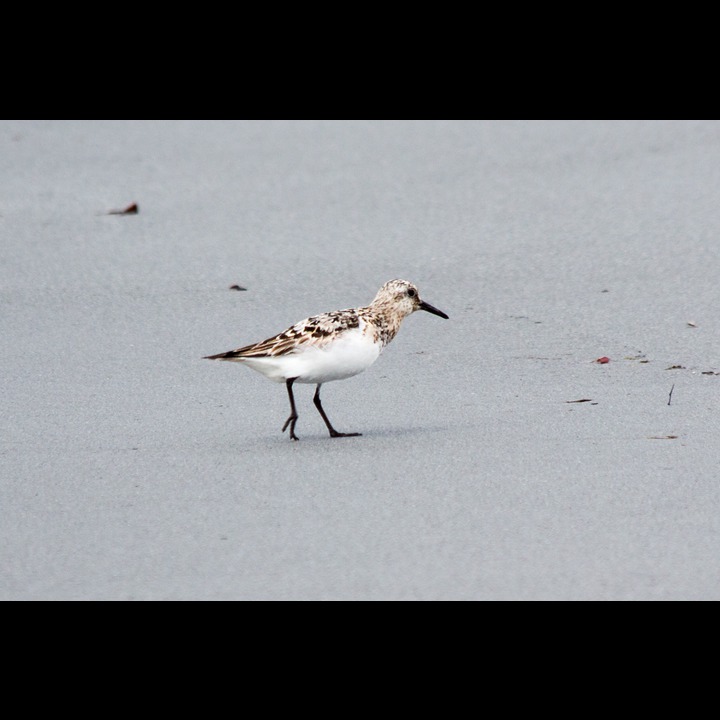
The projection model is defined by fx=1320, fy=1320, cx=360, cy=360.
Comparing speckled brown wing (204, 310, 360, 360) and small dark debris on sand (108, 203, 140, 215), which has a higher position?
small dark debris on sand (108, 203, 140, 215)

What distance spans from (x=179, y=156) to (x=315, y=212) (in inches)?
71.3

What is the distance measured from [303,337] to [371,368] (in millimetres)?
1210

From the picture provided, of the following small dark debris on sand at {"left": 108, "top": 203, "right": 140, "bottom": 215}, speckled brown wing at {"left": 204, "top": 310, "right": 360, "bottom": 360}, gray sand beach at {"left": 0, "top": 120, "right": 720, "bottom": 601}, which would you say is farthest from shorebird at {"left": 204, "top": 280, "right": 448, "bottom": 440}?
small dark debris on sand at {"left": 108, "top": 203, "right": 140, "bottom": 215}

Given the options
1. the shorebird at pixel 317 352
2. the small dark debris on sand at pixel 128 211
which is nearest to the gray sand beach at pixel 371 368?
the small dark debris on sand at pixel 128 211

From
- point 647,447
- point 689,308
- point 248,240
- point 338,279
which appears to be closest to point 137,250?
point 248,240

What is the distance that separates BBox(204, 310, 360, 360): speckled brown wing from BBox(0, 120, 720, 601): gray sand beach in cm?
39

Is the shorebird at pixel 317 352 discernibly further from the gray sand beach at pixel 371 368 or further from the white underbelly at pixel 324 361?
the gray sand beach at pixel 371 368

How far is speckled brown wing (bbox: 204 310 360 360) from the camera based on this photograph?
5852mm

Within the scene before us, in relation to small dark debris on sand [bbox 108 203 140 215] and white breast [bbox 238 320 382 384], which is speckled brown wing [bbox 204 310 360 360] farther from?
small dark debris on sand [bbox 108 203 140 215]

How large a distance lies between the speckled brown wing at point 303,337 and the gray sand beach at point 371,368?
390 mm

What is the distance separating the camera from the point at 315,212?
30.5 ft

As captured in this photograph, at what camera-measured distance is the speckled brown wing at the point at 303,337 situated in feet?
19.2

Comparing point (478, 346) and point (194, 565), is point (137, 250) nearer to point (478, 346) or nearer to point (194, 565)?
point (478, 346)

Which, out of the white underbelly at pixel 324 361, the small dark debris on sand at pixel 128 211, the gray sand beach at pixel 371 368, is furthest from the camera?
the small dark debris on sand at pixel 128 211
